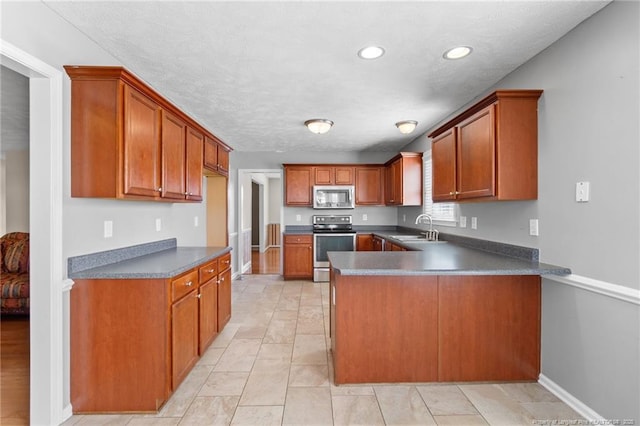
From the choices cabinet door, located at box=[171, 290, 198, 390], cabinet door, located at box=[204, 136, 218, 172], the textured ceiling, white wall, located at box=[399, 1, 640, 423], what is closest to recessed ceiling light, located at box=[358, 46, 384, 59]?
the textured ceiling

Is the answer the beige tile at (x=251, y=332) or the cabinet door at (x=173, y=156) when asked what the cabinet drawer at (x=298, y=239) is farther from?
the cabinet door at (x=173, y=156)

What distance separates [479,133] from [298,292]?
344 centimetres

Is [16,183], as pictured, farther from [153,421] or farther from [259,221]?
[259,221]

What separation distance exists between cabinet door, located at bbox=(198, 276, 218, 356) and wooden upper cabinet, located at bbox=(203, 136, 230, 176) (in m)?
1.32

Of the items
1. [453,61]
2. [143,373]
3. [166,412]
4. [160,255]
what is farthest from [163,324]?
[453,61]

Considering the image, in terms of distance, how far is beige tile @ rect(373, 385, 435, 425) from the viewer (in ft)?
6.17

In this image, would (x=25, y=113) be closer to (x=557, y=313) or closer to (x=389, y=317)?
(x=389, y=317)

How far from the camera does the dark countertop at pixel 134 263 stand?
1.96 metres

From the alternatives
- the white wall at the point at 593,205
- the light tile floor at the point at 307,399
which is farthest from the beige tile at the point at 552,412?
the white wall at the point at 593,205

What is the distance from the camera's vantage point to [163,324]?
6.50 feet

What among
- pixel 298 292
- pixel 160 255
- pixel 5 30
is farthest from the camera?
pixel 298 292

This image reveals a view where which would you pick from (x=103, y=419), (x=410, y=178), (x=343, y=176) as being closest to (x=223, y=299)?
(x=103, y=419)

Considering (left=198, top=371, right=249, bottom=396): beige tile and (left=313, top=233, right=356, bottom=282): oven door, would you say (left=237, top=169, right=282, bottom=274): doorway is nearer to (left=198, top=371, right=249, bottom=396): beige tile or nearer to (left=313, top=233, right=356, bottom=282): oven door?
(left=313, top=233, right=356, bottom=282): oven door

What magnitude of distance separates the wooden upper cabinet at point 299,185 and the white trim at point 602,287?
4.17 m
